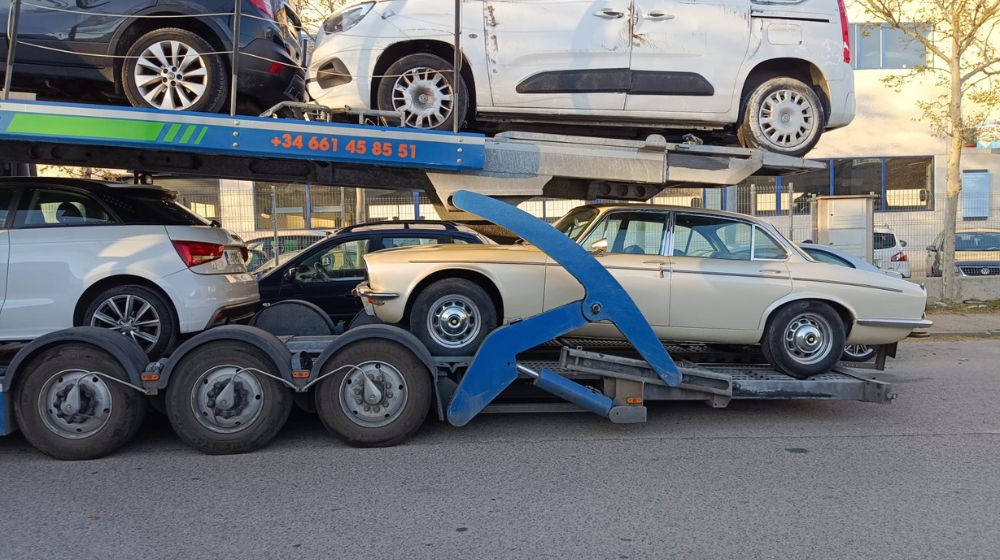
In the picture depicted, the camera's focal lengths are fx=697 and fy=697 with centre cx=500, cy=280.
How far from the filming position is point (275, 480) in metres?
4.71

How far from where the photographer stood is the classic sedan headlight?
590cm

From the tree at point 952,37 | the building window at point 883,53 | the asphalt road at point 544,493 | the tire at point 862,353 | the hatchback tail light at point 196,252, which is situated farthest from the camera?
the building window at point 883,53

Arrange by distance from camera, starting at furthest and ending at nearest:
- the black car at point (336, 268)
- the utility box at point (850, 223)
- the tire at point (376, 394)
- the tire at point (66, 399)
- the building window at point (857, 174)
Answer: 1. the building window at point (857, 174)
2. the utility box at point (850, 223)
3. the black car at point (336, 268)
4. the tire at point (376, 394)
5. the tire at point (66, 399)

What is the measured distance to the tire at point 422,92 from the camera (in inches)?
230

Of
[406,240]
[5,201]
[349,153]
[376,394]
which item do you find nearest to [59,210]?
[5,201]

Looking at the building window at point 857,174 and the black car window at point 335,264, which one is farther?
the building window at point 857,174

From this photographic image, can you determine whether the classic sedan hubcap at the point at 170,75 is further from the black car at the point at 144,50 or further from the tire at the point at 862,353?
the tire at the point at 862,353

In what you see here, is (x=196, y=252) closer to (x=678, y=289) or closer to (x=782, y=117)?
(x=678, y=289)

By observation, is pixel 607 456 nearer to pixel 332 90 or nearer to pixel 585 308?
pixel 585 308

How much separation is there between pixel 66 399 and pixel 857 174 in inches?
885

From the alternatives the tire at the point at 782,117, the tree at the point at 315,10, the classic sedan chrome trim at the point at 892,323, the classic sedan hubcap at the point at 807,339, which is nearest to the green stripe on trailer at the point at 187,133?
the tire at the point at 782,117

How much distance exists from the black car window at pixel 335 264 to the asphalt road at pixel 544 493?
2460 millimetres

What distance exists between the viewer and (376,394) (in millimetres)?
5281

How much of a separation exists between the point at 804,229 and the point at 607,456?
13793 millimetres
